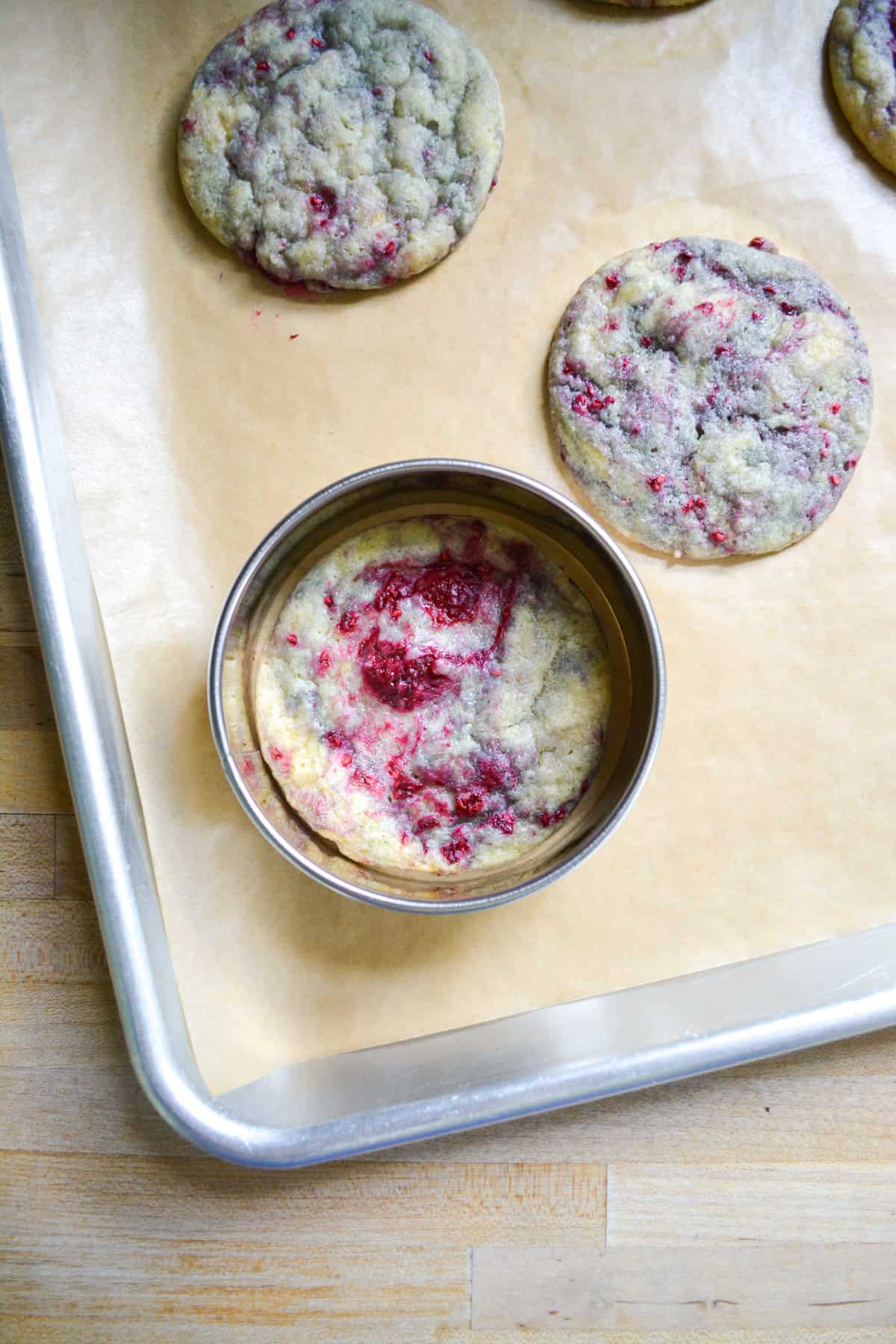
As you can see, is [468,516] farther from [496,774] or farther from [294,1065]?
[294,1065]

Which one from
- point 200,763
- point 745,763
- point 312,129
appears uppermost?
point 312,129

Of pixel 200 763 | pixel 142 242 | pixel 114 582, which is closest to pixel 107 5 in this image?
pixel 142 242

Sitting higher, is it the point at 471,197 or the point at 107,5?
the point at 107,5

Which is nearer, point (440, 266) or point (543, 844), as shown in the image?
point (543, 844)

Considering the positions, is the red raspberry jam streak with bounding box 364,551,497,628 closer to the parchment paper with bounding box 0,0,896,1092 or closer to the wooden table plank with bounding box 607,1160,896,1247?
the parchment paper with bounding box 0,0,896,1092

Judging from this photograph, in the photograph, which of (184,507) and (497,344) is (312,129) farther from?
(184,507)

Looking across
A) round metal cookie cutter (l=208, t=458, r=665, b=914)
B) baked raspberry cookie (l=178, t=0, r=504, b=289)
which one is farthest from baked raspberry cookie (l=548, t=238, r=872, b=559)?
baked raspberry cookie (l=178, t=0, r=504, b=289)
